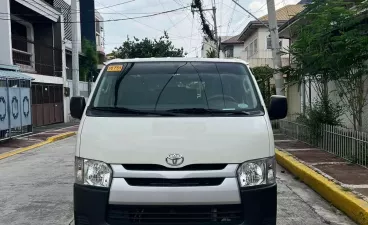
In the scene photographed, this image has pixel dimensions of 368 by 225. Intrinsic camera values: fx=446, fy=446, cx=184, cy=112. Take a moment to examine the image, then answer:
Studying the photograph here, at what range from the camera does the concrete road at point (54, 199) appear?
19.0ft

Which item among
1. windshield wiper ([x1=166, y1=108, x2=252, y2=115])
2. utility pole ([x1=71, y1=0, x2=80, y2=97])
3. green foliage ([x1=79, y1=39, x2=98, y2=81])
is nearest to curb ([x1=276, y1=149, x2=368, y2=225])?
windshield wiper ([x1=166, y1=108, x2=252, y2=115])

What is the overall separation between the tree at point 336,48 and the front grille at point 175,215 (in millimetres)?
5974

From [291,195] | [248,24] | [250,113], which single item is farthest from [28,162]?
[248,24]

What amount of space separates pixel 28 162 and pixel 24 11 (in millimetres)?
16879

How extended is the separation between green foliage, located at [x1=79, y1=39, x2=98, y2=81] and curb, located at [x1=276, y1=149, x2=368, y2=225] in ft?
105

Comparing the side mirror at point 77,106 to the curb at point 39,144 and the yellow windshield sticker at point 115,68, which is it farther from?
the curb at point 39,144

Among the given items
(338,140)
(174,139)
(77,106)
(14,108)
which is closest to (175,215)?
(174,139)

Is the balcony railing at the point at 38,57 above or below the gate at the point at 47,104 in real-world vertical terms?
above

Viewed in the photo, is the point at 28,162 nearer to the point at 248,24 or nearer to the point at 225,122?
the point at 225,122

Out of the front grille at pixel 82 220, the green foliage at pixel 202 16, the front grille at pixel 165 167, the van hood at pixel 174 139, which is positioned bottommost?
the front grille at pixel 82 220

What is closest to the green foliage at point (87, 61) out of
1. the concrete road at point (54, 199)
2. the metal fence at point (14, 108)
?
the metal fence at point (14, 108)

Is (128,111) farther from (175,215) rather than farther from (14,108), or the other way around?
(14,108)

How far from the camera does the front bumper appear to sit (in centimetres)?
371

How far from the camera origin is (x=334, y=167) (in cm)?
852
